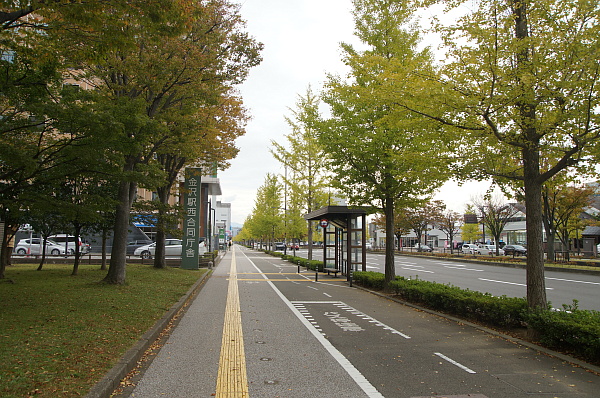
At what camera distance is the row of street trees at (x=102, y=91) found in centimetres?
683

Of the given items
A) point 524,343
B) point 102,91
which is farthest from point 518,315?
point 102,91

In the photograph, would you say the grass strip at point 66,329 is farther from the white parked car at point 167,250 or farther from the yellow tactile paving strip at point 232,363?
the white parked car at point 167,250

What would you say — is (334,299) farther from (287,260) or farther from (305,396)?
(287,260)

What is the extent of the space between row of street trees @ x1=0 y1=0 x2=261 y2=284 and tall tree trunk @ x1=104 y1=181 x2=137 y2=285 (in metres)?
0.03

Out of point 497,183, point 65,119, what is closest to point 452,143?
point 497,183

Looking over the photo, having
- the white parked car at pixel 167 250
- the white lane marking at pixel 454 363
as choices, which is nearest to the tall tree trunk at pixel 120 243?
the white lane marking at pixel 454 363

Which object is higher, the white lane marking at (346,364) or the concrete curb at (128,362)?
the concrete curb at (128,362)

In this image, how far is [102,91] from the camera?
12672 millimetres

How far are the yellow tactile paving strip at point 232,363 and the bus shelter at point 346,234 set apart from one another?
31.7 ft

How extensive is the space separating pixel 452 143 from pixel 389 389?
19.3 ft

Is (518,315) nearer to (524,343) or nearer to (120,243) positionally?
(524,343)

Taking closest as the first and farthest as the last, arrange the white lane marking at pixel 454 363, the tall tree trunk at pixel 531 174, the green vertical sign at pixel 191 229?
the white lane marking at pixel 454 363, the tall tree trunk at pixel 531 174, the green vertical sign at pixel 191 229

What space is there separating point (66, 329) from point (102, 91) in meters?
8.35

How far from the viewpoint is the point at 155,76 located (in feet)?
39.7
